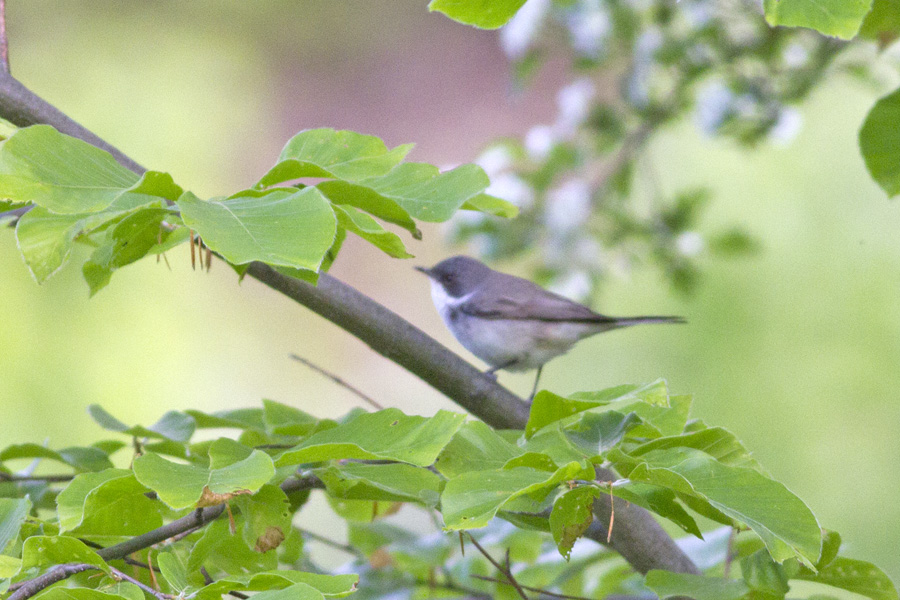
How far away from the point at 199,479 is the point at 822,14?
2.02 feet

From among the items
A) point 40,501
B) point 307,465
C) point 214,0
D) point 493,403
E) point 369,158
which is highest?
point 214,0

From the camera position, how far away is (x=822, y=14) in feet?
2.19

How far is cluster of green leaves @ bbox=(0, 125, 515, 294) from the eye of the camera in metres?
0.65

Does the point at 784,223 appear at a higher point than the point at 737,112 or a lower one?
higher

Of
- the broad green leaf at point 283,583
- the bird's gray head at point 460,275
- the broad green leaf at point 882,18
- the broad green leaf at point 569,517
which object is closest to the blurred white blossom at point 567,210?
the bird's gray head at point 460,275

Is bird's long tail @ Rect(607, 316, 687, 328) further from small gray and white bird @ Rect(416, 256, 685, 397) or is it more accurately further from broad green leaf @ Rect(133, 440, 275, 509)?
broad green leaf @ Rect(133, 440, 275, 509)

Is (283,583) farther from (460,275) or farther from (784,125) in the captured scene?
(460,275)

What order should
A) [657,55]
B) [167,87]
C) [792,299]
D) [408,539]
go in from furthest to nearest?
[167,87]
[792,299]
[657,55]
[408,539]

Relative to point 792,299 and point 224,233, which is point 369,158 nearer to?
point 224,233

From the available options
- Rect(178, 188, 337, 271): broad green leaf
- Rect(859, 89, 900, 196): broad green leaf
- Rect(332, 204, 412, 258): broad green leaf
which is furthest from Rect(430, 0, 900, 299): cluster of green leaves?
Rect(178, 188, 337, 271): broad green leaf

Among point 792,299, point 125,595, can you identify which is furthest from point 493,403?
point 792,299

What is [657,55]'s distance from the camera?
2.15 meters

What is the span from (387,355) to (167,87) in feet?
18.6

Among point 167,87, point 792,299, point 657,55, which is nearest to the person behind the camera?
point 657,55
